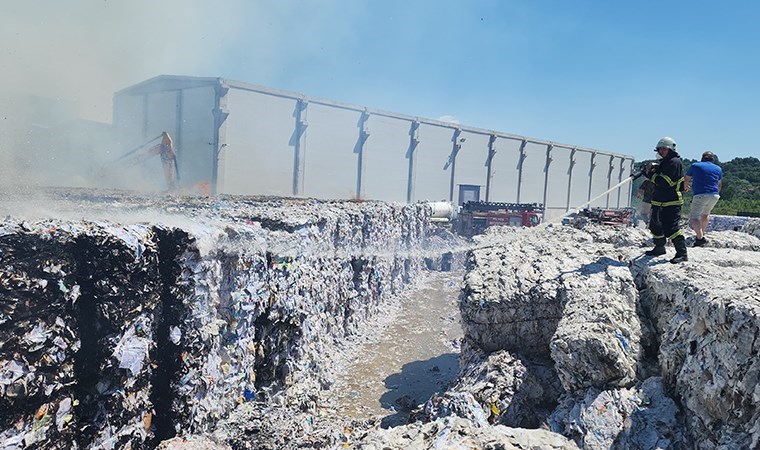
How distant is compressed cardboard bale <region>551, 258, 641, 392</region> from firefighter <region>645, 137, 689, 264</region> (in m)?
0.69

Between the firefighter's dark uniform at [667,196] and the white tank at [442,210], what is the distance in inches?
448

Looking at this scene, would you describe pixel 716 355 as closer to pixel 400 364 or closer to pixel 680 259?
pixel 680 259

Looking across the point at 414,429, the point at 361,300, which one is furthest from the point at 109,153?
the point at 414,429

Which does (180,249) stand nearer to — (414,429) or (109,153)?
(414,429)

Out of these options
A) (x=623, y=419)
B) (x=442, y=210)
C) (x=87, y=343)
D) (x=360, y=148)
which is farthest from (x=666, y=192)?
(x=360, y=148)

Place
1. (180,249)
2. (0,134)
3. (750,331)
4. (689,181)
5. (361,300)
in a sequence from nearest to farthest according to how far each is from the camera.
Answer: (750,331) → (180,249) → (689,181) → (361,300) → (0,134)

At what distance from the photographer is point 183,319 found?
10.2 ft

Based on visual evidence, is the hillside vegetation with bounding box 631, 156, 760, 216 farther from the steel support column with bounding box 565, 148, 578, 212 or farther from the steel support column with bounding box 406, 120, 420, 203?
the steel support column with bounding box 406, 120, 420, 203

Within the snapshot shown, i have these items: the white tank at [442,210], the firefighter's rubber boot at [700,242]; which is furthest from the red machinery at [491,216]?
the firefighter's rubber boot at [700,242]

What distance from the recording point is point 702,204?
209 inches

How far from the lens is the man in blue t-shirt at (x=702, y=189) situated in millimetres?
5273

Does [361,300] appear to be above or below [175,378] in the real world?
below

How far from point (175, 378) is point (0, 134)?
10.5 meters

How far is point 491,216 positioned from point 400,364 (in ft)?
33.4
